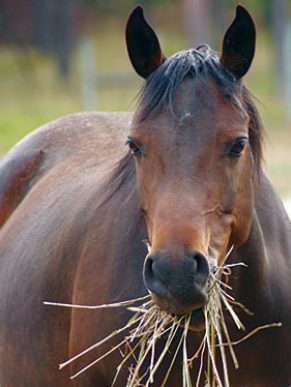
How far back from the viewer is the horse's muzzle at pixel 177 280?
155 inches

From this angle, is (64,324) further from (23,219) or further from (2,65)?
(2,65)

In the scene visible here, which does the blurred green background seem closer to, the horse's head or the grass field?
the grass field

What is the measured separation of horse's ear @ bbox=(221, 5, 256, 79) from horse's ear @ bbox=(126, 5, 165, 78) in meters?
0.26

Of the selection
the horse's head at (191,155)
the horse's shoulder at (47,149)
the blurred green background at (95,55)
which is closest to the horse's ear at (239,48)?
the horse's head at (191,155)

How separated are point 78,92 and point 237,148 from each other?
2878cm

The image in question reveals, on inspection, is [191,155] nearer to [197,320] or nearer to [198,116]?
[198,116]

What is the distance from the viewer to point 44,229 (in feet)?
19.2

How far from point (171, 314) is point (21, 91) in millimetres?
29399

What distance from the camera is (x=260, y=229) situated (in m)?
4.93

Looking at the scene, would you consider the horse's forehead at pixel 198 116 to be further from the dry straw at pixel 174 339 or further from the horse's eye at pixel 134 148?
the dry straw at pixel 174 339

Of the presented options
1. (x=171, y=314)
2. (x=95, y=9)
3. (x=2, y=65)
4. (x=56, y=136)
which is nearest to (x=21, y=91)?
(x=2, y=65)

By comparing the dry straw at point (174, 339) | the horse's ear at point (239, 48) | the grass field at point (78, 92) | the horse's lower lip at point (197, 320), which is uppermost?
the horse's ear at point (239, 48)

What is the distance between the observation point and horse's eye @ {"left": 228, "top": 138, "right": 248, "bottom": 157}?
4.34 meters

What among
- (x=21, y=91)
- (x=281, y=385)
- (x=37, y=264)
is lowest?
(x=21, y=91)
